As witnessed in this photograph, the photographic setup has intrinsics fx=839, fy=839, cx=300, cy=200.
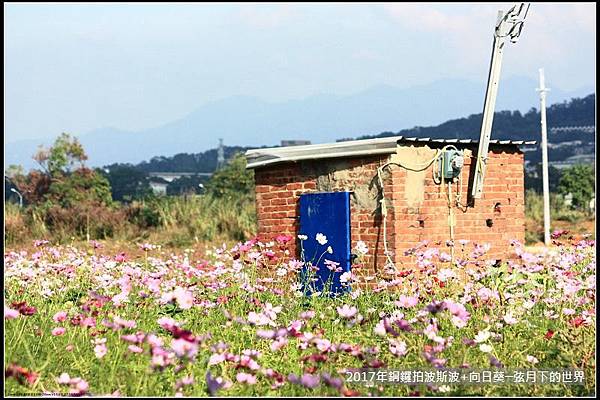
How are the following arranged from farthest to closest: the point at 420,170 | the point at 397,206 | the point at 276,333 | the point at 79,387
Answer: the point at 420,170 < the point at 397,206 < the point at 276,333 < the point at 79,387

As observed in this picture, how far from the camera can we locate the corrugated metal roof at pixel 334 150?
355 inches

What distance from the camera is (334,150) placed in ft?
30.9

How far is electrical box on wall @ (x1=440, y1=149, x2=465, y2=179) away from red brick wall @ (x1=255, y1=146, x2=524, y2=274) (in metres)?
0.16

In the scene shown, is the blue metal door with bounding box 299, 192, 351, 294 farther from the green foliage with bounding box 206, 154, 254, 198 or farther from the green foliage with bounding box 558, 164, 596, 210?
the green foliage with bounding box 206, 154, 254, 198

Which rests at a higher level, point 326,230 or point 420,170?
point 420,170

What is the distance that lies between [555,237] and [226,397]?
3960mm

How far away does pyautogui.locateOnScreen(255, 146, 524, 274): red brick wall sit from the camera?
9.05 m

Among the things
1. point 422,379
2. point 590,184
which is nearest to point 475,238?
point 422,379

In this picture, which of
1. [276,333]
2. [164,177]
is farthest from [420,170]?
[164,177]

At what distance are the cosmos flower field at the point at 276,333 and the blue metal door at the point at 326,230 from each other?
131 centimetres

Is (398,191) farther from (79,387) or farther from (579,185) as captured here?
(579,185)

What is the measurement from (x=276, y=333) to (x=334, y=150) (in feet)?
16.4

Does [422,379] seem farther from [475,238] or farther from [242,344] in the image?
[475,238]

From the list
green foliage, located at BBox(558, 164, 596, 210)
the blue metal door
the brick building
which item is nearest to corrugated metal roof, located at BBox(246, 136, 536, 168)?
the brick building
